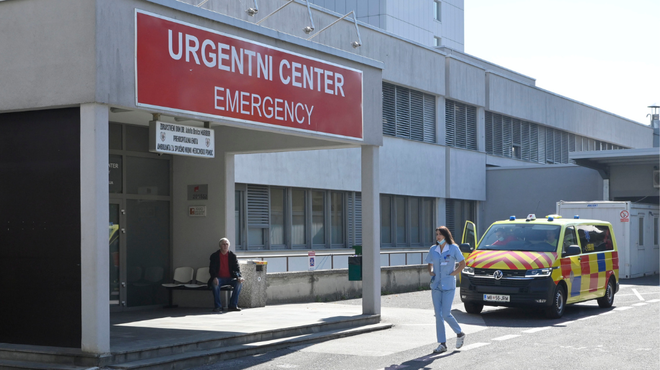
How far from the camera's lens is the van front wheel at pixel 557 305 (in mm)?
15797

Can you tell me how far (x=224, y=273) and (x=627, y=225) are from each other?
16.3m

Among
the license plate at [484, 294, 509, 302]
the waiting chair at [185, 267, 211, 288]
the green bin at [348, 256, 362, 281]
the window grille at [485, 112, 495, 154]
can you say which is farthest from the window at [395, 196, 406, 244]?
the waiting chair at [185, 267, 211, 288]

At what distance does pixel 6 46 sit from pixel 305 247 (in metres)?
13.8

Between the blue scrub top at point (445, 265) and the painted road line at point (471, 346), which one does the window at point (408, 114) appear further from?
the blue scrub top at point (445, 265)

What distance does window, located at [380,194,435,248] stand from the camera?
90.5 ft

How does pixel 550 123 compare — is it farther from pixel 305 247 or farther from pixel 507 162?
pixel 305 247

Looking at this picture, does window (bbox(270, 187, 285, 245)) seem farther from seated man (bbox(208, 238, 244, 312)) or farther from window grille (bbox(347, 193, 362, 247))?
seated man (bbox(208, 238, 244, 312))

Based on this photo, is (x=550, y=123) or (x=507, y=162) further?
(x=550, y=123)

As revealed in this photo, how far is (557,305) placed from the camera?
52.4 feet

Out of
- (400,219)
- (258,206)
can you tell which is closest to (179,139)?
(258,206)

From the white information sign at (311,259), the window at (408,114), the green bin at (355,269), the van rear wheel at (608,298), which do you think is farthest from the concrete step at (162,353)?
the window at (408,114)

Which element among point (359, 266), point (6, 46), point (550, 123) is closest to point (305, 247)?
point (359, 266)

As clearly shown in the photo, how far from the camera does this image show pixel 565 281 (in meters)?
16.3

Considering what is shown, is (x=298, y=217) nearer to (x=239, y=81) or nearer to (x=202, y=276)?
(x=202, y=276)
